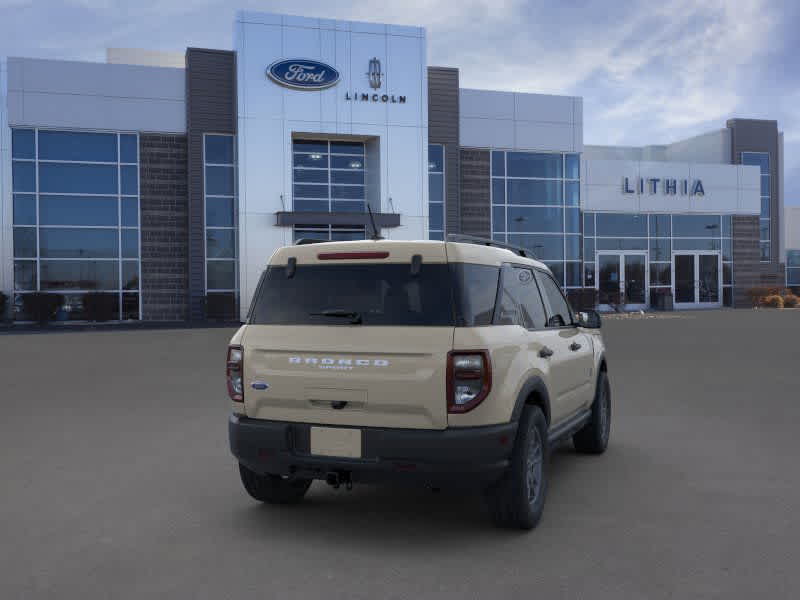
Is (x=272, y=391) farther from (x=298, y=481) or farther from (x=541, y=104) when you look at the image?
(x=541, y=104)

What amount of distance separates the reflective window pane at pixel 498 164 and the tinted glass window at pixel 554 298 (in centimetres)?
2820

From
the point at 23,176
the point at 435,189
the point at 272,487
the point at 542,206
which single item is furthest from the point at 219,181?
the point at 272,487

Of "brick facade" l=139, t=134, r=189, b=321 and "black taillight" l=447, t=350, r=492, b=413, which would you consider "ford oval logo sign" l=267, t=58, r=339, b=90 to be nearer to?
"brick facade" l=139, t=134, r=189, b=321

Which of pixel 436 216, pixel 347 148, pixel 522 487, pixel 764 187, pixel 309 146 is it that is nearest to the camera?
pixel 522 487

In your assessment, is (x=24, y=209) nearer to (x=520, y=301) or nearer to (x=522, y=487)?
(x=520, y=301)

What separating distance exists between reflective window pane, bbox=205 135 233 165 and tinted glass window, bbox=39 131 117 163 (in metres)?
3.37

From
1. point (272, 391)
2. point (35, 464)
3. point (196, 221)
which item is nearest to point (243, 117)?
point (196, 221)

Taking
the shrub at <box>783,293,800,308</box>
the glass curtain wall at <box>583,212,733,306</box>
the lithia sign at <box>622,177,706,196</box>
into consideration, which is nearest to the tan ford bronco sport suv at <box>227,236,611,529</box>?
the glass curtain wall at <box>583,212,733,306</box>

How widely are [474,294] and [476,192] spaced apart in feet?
97.6

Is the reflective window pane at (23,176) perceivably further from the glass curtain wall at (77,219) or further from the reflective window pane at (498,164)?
the reflective window pane at (498,164)

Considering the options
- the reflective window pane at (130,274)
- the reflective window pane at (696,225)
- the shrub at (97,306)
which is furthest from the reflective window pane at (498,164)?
the shrub at (97,306)

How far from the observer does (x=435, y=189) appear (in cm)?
3303

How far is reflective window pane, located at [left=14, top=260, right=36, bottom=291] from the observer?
93.0ft

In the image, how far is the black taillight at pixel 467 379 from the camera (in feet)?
14.6
